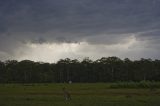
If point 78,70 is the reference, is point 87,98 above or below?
below

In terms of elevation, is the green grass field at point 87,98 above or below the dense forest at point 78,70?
below

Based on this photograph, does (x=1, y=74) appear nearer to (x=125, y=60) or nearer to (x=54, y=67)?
(x=54, y=67)

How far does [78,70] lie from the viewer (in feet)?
520

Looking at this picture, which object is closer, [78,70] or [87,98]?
[87,98]

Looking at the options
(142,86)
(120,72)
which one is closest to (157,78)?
(142,86)

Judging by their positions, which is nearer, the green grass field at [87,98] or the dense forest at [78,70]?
the green grass field at [87,98]

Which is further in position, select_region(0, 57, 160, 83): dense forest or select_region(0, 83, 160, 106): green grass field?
select_region(0, 57, 160, 83): dense forest


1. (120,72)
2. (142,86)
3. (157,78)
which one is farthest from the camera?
(120,72)

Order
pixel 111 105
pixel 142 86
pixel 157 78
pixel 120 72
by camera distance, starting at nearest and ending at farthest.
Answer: pixel 111 105 → pixel 142 86 → pixel 157 78 → pixel 120 72

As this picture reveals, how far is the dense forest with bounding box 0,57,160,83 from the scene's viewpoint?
149m

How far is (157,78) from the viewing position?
339 feet

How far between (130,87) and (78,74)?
86132mm

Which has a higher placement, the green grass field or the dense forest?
the dense forest

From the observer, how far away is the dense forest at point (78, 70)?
149000 millimetres
